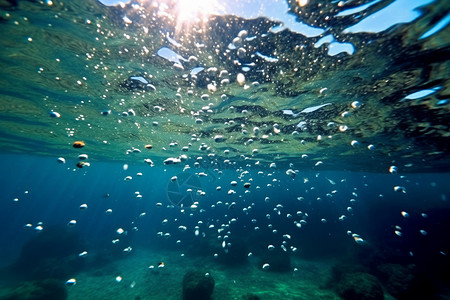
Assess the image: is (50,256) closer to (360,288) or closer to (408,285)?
(360,288)

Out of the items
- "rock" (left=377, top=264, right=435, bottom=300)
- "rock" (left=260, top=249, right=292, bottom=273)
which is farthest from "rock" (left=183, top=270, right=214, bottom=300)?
"rock" (left=377, top=264, right=435, bottom=300)

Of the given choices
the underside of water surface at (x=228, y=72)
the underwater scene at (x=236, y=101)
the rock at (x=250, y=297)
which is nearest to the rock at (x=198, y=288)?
the underwater scene at (x=236, y=101)

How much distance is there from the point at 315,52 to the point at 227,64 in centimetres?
404

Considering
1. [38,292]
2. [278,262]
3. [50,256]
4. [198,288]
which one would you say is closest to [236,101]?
[198,288]

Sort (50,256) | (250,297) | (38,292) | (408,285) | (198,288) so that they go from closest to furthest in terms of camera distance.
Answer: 1. (250,297)
2. (38,292)
3. (198,288)
4. (408,285)
5. (50,256)

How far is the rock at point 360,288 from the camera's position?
12252 millimetres

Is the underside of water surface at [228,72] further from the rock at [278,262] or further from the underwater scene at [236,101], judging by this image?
the rock at [278,262]

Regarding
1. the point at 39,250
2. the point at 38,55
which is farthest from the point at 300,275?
the point at 39,250

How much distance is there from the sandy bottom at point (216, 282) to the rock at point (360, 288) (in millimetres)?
802

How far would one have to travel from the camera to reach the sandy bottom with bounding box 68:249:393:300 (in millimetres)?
14438

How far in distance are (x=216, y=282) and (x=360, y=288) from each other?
10.4 meters

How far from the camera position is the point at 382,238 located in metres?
26.8

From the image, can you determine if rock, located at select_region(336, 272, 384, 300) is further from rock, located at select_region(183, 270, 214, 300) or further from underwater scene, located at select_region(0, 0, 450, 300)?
rock, located at select_region(183, 270, 214, 300)

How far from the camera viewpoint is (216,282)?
16.7 metres
